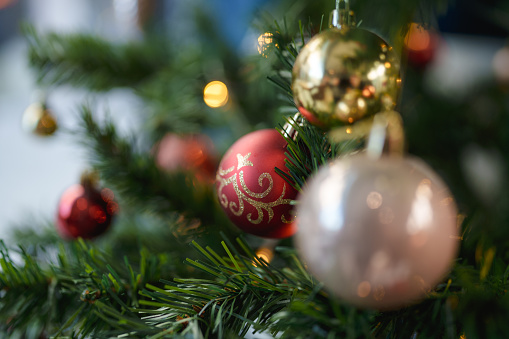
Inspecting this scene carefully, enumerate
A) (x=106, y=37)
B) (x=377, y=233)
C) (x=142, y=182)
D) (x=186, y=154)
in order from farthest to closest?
(x=106, y=37), (x=186, y=154), (x=142, y=182), (x=377, y=233)

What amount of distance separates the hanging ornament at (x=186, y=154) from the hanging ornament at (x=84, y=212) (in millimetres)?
93

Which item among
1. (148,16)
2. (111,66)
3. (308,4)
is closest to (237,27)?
(148,16)

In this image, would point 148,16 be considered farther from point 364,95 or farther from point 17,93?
point 17,93

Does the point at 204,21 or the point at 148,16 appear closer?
the point at 204,21

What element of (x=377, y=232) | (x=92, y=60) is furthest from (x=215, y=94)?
(x=377, y=232)

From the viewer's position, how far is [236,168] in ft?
0.82

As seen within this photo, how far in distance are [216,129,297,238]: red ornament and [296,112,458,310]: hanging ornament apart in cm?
8

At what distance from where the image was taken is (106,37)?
0.61 metres

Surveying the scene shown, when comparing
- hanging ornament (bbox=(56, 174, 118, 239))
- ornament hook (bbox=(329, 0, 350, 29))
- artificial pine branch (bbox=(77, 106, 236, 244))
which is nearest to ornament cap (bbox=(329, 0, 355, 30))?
ornament hook (bbox=(329, 0, 350, 29))

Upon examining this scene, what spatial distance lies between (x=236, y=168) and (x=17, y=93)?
180 centimetres

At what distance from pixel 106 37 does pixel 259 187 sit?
497 mm

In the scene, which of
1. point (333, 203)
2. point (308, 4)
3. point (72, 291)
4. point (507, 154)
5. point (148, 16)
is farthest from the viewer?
point (148, 16)

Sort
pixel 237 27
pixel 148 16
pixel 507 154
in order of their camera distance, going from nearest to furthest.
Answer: pixel 507 154 → pixel 148 16 → pixel 237 27

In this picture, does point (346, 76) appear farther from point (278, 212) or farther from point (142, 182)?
point (142, 182)
